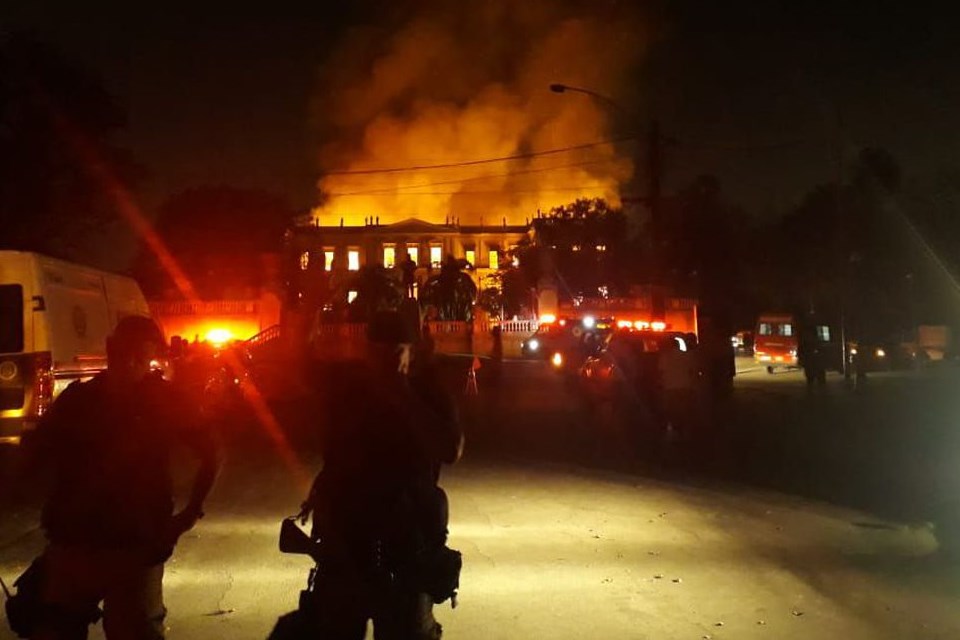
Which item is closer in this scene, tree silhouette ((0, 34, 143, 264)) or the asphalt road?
the asphalt road

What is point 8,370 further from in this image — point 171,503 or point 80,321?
point 171,503

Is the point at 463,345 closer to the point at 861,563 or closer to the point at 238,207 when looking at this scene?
the point at 238,207

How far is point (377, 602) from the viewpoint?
3.34 m

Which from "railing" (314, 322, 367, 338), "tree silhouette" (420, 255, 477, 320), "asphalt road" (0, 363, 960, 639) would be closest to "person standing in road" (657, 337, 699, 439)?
"asphalt road" (0, 363, 960, 639)

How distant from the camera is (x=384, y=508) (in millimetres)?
3330

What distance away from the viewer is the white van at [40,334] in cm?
941

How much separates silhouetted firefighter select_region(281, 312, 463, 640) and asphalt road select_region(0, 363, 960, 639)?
6.75 feet

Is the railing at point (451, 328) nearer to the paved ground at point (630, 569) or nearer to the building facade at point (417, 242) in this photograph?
the building facade at point (417, 242)

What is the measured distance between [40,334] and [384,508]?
7874mm

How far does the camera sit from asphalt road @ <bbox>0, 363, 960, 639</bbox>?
5.58 metres

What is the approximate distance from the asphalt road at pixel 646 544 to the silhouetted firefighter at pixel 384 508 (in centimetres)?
206

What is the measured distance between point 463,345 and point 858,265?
19147mm

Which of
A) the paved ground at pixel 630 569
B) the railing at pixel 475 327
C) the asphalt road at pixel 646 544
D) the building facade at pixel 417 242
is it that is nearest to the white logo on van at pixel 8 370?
the asphalt road at pixel 646 544

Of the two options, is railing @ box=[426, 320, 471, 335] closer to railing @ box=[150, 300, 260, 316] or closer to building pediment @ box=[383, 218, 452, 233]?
railing @ box=[150, 300, 260, 316]
